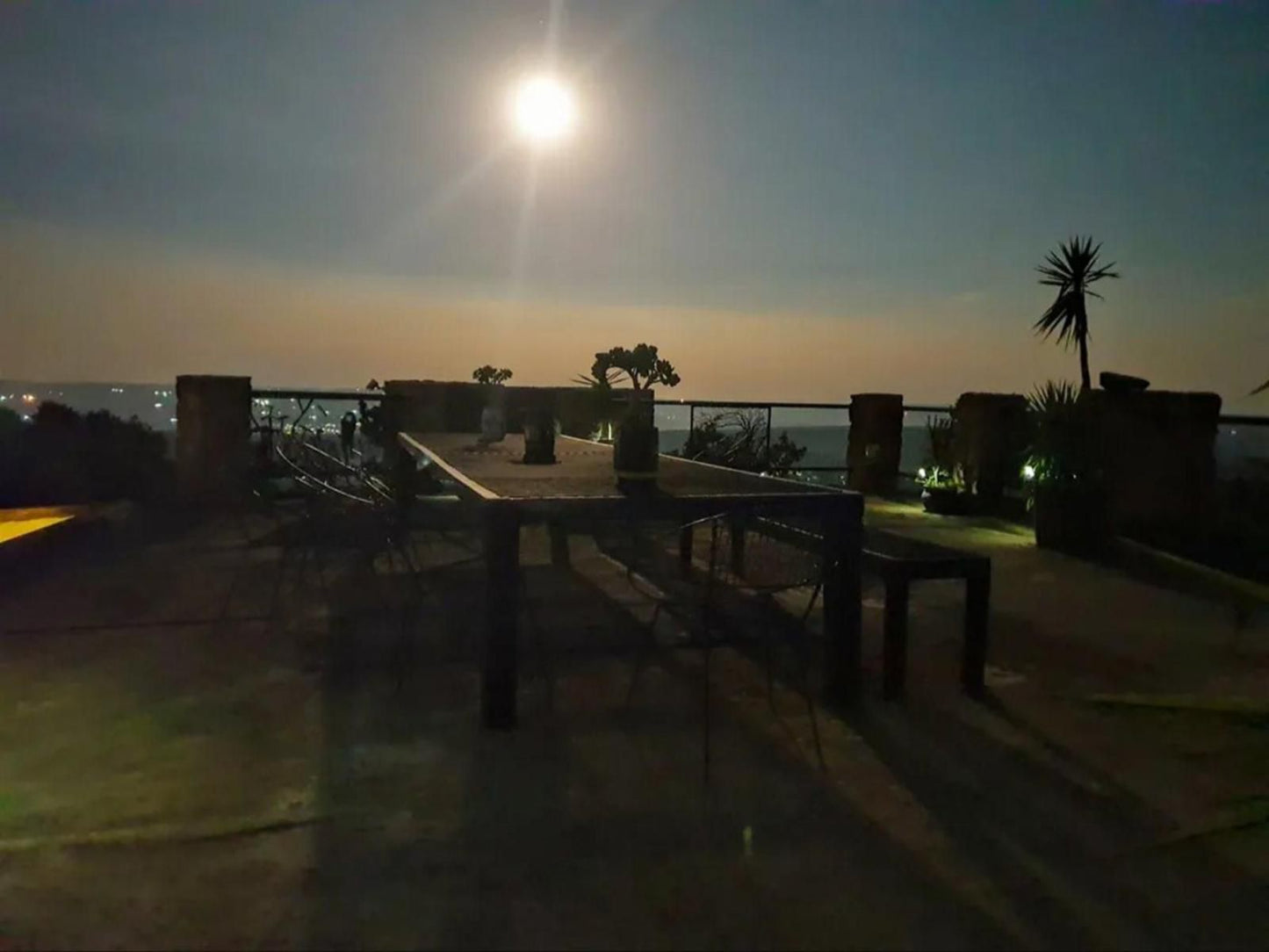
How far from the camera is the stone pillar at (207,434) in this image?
7242 mm

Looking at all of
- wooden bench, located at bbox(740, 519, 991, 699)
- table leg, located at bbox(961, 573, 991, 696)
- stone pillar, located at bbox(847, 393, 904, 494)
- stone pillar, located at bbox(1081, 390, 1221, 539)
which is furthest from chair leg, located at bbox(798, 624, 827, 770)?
stone pillar, located at bbox(847, 393, 904, 494)

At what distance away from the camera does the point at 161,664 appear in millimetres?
3359

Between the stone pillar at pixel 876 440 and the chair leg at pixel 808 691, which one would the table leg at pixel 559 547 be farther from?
the stone pillar at pixel 876 440

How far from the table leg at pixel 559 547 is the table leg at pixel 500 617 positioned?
2.69 m

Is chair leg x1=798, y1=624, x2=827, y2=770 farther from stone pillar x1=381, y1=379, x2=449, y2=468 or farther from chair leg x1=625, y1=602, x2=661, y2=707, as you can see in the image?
stone pillar x1=381, y1=379, x2=449, y2=468

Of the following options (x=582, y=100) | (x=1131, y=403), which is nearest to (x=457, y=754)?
(x=582, y=100)

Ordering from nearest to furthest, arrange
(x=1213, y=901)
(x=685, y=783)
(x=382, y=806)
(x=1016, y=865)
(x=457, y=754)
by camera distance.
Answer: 1. (x=1213, y=901)
2. (x=1016, y=865)
3. (x=382, y=806)
4. (x=685, y=783)
5. (x=457, y=754)

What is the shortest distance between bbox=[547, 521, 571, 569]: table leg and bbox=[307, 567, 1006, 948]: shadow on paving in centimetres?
235

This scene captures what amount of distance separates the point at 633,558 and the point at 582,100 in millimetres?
2713

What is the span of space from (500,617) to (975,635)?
1567 mm

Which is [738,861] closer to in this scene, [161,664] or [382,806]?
[382,806]

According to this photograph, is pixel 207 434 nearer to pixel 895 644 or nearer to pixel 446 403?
pixel 446 403

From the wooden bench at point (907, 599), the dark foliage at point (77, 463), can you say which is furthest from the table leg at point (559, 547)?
the dark foliage at point (77, 463)

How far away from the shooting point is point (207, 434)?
286 inches
